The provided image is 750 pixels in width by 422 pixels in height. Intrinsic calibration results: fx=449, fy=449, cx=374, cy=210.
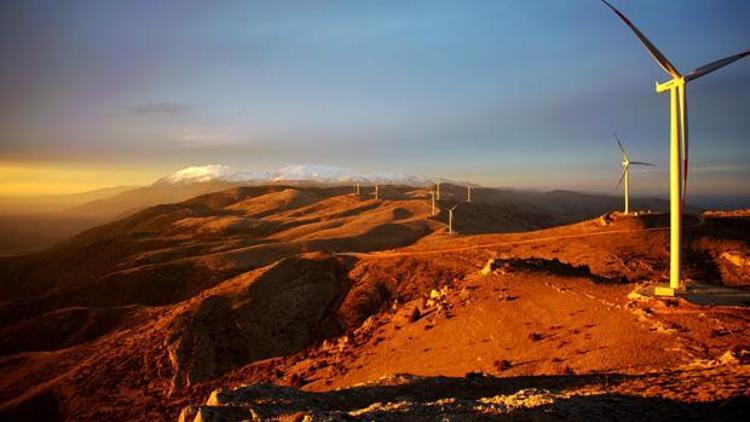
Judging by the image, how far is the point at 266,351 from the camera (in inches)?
1571

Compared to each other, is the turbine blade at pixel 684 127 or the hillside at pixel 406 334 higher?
the turbine blade at pixel 684 127

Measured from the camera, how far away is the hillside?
14.2m

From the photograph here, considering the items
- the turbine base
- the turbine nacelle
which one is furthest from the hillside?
the turbine nacelle

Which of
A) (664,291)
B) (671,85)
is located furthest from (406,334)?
(671,85)

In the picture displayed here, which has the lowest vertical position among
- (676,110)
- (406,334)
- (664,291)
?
(406,334)

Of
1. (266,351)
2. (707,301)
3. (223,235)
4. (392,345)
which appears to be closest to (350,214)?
(223,235)

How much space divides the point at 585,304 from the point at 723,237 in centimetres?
3637

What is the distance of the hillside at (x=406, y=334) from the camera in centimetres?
1422

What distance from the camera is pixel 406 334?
100 ft

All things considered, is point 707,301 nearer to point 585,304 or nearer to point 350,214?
point 585,304

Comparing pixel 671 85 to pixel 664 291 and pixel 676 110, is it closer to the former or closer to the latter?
pixel 676 110

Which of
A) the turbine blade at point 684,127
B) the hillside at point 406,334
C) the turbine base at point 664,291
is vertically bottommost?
the hillside at point 406,334

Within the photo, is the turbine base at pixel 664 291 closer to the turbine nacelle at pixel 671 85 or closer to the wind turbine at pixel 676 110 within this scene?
the wind turbine at pixel 676 110

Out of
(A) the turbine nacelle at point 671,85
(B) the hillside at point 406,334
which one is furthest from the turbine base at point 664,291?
(A) the turbine nacelle at point 671,85
